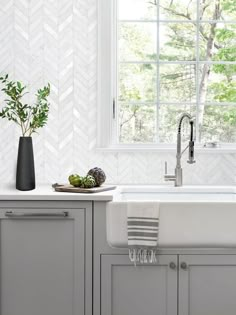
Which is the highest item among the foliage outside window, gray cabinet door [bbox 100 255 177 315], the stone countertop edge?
the foliage outside window

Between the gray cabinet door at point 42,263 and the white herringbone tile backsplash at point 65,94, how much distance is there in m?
0.68

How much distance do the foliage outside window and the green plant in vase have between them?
0.57 meters

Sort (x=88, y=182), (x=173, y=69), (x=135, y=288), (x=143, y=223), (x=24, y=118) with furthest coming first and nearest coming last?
(x=173, y=69) → (x=24, y=118) → (x=88, y=182) → (x=135, y=288) → (x=143, y=223)

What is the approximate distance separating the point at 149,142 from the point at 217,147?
1.44ft

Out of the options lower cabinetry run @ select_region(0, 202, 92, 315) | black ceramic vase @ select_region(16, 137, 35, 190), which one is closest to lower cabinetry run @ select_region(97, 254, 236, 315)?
lower cabinetry run @ select_region(0, 202, 92, 315)

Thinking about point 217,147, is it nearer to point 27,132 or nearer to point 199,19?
point 199,19

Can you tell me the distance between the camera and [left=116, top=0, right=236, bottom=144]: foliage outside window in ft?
12.1

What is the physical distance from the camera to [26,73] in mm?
3566

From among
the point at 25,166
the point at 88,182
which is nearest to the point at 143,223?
the point at 88,182

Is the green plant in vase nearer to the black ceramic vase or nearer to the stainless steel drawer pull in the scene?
the black ceramic vase

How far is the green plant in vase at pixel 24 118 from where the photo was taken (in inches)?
125

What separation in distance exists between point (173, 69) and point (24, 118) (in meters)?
1.03

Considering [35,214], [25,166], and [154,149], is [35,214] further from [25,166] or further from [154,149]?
[154,149]

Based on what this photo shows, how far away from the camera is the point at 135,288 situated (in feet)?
9.67
